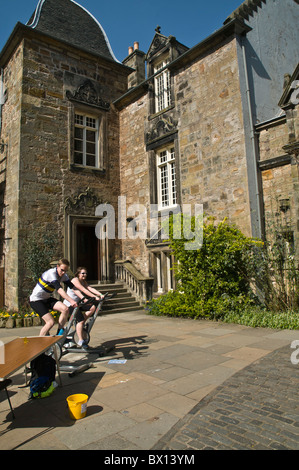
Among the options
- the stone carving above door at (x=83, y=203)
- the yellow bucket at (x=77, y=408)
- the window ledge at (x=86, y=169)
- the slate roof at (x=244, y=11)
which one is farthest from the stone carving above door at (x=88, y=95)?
the yellow bucket at (x=77, y=408)

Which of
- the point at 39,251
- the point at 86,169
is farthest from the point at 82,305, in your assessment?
the point at 86,169

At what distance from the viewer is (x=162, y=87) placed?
43.2ft

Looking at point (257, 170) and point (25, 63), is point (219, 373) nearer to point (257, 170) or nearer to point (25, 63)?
point (257, 170)

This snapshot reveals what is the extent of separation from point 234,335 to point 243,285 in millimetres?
2752

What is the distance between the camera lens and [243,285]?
360 inches

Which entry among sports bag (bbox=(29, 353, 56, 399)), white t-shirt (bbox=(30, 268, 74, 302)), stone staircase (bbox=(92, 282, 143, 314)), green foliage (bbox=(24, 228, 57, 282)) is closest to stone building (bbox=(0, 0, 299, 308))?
green foliage (bbox=(24, 228, 57, 282))

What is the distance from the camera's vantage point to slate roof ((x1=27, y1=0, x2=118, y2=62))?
43.5ft

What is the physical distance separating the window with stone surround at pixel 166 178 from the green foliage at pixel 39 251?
4.21 metres

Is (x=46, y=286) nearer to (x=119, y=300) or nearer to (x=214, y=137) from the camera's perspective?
(x=119, y=300)

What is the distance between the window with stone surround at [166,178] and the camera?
1241 cm

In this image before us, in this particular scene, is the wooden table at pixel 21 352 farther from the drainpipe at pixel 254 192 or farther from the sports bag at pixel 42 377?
the drainpipe at pixel 254 192

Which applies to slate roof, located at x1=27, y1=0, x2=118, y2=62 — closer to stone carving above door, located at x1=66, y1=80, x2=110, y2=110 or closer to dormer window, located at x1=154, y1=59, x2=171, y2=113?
stone carving above door, located at x1=66, y1=80, x2=110, y2=110

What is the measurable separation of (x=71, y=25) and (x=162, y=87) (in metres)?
5.11

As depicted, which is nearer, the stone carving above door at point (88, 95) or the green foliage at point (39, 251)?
the green foliage at point (39, 251)
